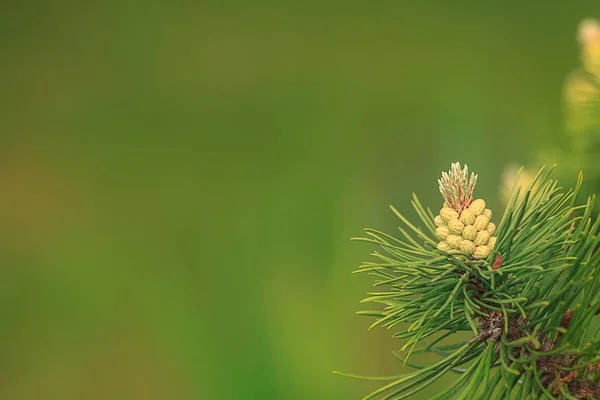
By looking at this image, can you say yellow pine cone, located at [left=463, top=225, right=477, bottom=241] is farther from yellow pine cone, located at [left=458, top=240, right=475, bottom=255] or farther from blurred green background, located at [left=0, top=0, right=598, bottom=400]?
blurred green background, located at [left=0, top=0, right=598, bottom=400]

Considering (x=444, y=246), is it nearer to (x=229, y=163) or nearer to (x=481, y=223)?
(x=481, y=223)

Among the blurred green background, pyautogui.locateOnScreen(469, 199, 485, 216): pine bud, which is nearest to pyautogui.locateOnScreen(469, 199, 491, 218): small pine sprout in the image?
pyautogui.locateOnScreen(469, 199, 485, 216): pine bud

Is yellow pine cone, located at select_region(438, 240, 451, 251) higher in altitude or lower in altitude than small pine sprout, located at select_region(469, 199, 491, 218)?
lower

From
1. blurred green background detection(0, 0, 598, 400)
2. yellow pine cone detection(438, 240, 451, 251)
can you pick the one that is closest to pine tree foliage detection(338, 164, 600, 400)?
yellow pine cone detection(438, 240, 451, 251)

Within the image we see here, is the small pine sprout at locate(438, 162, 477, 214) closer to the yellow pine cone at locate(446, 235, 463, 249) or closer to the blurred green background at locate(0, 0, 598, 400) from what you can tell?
the yellow pine cone at locate(446, 235, 463, 249)

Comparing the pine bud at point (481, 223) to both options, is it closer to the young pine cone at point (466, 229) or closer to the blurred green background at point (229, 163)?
the young pine cone at point (466, 229)

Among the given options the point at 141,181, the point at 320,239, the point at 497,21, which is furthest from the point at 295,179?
the point at 497,21

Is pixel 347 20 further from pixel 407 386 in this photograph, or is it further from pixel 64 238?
pixel 407 386

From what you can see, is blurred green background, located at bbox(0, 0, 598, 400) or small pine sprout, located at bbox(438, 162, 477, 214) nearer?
small pine sprout, located at bbox(438, 162, 477, 214)
